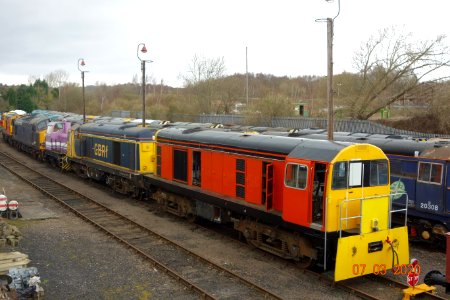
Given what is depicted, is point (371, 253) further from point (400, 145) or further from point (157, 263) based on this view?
point (400, 145)

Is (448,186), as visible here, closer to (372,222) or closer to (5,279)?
(372,222)

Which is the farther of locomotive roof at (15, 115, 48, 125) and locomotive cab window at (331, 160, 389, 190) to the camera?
locomotive roof at (15, 115, 48, 125)

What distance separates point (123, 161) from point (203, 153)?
723 cm

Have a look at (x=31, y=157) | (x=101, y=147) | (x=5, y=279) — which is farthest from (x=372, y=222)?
(x=31, y=157)

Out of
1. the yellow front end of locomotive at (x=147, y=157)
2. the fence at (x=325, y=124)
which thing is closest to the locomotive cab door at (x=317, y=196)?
the yellow front end of locomotive at (x=147, y=157)

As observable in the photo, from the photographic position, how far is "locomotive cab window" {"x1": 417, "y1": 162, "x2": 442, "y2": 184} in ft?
44.5

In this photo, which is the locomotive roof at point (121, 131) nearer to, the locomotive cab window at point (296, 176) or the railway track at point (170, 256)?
the railway track at point (170, 256)

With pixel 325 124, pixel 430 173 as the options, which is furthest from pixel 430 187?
pixel 325 124

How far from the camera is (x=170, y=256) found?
42.0 ft

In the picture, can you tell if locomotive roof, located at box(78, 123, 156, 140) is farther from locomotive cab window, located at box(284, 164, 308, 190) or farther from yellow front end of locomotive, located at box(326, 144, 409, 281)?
yellow front end of locomotive, located at box(326, 144, 409, 281)

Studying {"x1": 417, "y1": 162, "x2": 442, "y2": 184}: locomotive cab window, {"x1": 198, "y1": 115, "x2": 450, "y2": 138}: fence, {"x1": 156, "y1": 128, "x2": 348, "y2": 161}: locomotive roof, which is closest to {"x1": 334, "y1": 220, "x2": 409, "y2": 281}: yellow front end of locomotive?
{"x1": 156, "y1": 128, "x2": 348, "y2": 161}: locomotive roof
